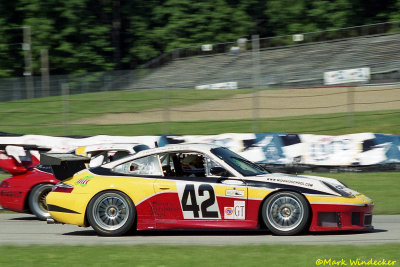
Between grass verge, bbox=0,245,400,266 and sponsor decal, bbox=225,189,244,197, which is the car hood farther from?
grass verge, bbox=0,245,400,266

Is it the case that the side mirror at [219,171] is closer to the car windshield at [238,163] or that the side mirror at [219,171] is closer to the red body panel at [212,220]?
the car windshield at [238,163]

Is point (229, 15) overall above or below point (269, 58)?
above

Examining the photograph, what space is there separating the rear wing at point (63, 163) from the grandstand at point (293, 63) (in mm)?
21549

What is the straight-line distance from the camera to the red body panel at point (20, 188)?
1113 cm

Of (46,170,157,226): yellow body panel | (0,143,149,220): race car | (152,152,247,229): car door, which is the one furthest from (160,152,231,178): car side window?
(0,143,149,220): race car

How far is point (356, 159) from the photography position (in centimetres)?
1705

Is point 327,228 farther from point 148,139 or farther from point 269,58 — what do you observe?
point 269,58

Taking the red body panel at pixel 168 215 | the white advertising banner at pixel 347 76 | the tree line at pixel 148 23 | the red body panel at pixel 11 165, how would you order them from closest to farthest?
the red body panel at pixel 168 215, the red body panel at pixel 11 165, the white advertising banner at pixel 347 76, the tree line at pixel 148 23

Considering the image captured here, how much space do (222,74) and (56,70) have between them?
1653 cm

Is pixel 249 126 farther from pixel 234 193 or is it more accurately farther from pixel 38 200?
pixel 234 193

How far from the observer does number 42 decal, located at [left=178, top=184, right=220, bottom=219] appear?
9.05 meters

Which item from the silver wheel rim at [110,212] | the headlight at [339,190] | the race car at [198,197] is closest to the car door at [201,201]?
the race car at [198,197]

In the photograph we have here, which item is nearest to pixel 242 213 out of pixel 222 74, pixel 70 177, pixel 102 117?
pixel 70 177

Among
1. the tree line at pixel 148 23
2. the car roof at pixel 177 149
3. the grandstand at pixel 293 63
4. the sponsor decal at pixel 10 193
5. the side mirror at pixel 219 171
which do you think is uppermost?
the tree line at pixel 148 23
